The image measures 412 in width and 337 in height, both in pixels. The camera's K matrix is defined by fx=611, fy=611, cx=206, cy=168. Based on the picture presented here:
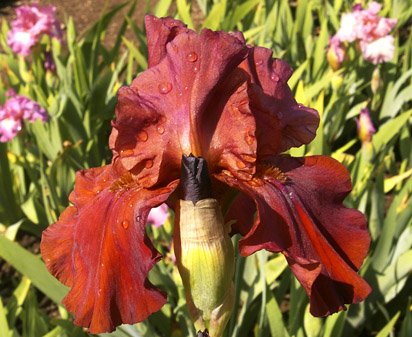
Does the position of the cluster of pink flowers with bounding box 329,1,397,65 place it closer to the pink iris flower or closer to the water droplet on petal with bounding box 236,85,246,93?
the pink iris flower

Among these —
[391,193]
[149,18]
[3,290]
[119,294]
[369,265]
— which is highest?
[149,18]

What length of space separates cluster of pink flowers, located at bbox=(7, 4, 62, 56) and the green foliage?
90mm

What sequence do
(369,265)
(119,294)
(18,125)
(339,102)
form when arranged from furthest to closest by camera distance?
(339,102)
(18,125)
(369,265)
(119,294)

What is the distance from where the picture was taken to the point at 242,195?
76 cm

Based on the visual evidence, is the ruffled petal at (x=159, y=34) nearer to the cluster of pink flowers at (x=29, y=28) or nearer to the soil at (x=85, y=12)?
the cluster of pink flowers at (x=29, y=28)

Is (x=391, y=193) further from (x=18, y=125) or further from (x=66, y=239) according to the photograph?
(x=66, y=239)

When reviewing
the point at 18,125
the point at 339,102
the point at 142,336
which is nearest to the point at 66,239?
the point at 142,336

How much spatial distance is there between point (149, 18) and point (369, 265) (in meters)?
0.86

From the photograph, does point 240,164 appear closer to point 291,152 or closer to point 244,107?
point 244,107

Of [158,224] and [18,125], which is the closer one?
[158,224]

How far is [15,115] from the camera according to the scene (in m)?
1.75

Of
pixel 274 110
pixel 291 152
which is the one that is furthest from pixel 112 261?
pixel 291 152

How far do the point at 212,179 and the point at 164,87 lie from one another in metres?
0.12

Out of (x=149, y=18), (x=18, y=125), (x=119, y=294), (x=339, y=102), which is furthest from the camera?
(x=339, y=102)
